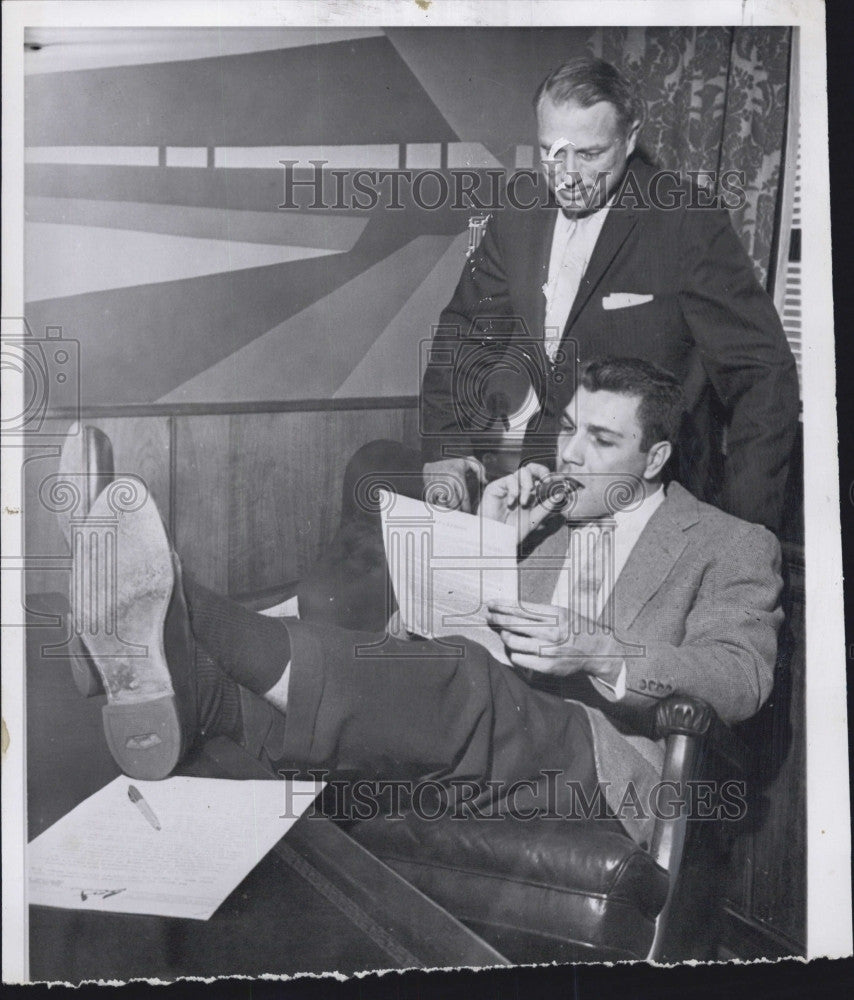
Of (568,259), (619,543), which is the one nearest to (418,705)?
(619,543)

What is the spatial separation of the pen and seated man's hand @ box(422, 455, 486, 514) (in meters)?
0.80

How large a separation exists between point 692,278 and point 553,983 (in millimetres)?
1400

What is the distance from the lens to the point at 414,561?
1.88 metres

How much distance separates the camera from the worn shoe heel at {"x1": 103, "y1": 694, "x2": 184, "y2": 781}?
187 centimetres

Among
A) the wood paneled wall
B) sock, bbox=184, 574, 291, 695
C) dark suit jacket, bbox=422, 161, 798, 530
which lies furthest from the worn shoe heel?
dark suit jacket, bbox=422, 161, 798, 530

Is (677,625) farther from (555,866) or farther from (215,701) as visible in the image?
(215,701)

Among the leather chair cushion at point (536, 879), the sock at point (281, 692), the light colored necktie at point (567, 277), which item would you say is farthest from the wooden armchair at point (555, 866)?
the light colored necktie at point (567, 277)

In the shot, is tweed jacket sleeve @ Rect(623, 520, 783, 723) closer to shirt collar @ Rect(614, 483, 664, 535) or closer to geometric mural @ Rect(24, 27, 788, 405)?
shirt collar @ Rect(614, 483, 664, 535)

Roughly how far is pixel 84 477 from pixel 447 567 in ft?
2.37

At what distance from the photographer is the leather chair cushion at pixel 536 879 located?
182 centimetres

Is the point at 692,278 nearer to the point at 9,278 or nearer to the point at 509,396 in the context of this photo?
the point at 509,396

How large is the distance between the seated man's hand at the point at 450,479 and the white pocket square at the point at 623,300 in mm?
397

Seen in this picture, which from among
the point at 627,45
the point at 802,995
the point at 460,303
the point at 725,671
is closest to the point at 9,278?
the point at 460,303

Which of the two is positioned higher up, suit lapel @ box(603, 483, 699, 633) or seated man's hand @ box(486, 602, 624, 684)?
suit lapel @ box(603, 483, 699, 633)
